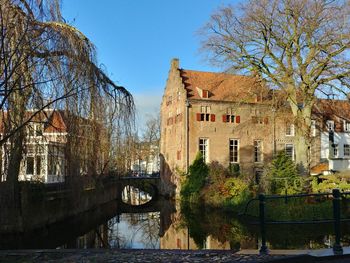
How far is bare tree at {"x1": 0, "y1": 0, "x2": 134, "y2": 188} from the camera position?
6879 mm

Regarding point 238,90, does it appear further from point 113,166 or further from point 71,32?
point 71,32

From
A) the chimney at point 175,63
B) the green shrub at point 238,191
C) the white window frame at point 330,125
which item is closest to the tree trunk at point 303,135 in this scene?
the green shrub at point 238,191

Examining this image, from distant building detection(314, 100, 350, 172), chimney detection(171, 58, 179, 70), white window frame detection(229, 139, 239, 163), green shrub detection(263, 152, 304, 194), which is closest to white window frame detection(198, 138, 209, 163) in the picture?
white window frame detection(229, 139, 239, 163)

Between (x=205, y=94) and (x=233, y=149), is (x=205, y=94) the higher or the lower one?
the higher one

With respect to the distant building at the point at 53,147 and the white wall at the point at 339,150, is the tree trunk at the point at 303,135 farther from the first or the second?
the distant building at the point at 53,147

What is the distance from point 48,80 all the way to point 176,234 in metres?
10.3

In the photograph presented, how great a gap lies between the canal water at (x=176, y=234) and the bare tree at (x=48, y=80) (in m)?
5.86

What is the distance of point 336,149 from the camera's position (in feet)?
115

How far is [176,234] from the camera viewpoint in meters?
16.0

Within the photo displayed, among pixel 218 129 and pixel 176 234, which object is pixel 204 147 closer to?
pixel 218 129

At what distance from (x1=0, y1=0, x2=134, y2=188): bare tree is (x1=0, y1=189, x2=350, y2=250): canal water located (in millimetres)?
5864

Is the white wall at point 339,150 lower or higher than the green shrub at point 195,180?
higher

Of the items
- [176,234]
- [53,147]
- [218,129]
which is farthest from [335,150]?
[53,147]

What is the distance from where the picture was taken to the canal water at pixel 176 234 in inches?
491
